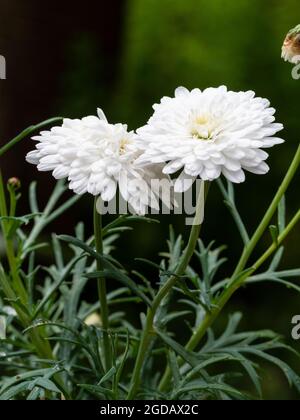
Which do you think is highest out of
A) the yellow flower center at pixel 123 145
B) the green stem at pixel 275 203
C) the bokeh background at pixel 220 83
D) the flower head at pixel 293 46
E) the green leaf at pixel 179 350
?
the bokeh background at pixel 220 83

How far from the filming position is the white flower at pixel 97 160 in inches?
19.0

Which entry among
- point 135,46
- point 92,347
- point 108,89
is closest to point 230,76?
point 135,46

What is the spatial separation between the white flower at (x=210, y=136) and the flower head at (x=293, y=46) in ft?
0.19

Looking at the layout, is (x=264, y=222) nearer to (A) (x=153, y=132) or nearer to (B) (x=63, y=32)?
(A) (x=153, y=132)

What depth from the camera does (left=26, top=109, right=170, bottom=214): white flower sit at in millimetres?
482

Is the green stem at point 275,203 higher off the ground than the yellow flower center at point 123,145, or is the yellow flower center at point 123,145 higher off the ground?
the yellow flower center at point 123,145

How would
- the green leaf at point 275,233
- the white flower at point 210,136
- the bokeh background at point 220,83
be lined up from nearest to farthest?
the white flower at point 210,136, the green leaf at point 275,233, the bokeh background at point 220,83

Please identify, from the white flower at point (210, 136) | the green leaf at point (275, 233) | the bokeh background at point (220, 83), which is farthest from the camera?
the bokeh background at point (220, 83)

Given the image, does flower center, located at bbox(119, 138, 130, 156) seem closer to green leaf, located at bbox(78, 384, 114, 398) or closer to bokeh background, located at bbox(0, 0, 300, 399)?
green leaf, located at bbox(78, 384, 114, 398)

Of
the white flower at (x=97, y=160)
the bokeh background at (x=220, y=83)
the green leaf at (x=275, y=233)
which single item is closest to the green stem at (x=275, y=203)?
the green leaf at (x=275, y=233)

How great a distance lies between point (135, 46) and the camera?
1704 mm

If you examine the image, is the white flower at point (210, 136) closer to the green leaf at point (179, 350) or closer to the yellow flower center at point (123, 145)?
the yellow flower center at point (123, 145)

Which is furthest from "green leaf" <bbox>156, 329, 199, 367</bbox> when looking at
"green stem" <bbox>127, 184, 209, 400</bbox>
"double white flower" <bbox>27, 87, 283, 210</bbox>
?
"double white flower" <bbox>27, 87, 283, 210</bbox>
